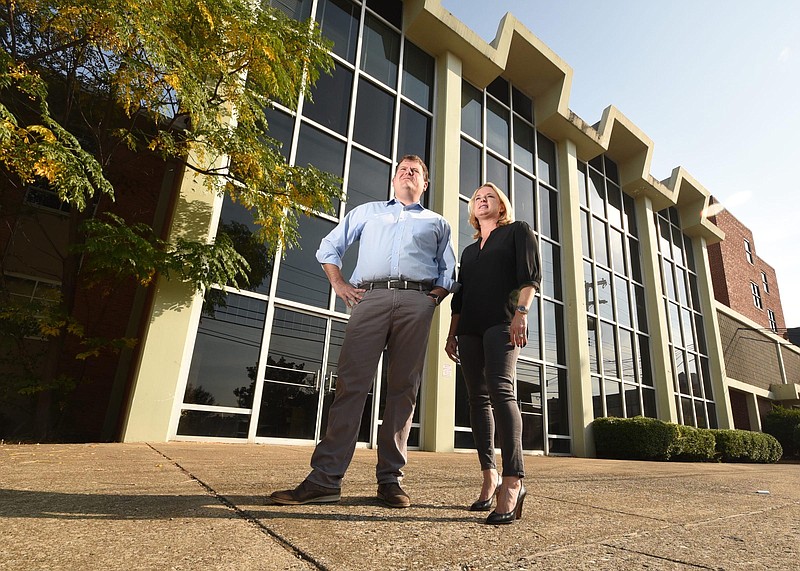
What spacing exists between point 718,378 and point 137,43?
68.9 feet

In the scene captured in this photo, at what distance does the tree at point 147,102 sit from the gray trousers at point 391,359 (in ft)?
11.1

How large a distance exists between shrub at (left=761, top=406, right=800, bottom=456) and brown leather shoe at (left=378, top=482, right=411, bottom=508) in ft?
77.3

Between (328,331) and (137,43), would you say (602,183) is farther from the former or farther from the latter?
(137,43)

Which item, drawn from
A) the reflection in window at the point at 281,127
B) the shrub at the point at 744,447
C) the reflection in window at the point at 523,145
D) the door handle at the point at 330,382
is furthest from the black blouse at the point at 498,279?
the shrub at the point at 744,447

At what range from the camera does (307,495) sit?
1.96 meters

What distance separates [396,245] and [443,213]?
726 centimetres

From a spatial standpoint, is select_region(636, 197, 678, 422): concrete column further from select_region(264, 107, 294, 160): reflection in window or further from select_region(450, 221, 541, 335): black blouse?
select_region(450, 221, 541, 335): black blouse

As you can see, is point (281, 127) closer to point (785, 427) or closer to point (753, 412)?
point (785, 427)

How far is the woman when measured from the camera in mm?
2061

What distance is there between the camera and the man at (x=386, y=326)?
82.4 inches

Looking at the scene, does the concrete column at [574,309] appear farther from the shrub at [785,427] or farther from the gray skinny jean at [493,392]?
the shrub at [785,427]

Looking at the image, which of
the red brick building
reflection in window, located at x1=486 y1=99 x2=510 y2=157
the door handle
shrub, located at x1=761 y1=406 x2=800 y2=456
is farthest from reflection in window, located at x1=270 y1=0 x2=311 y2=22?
the red brick building

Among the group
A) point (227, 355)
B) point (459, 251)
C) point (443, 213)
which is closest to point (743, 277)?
point (459, 251)

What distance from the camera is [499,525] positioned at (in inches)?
70.9
